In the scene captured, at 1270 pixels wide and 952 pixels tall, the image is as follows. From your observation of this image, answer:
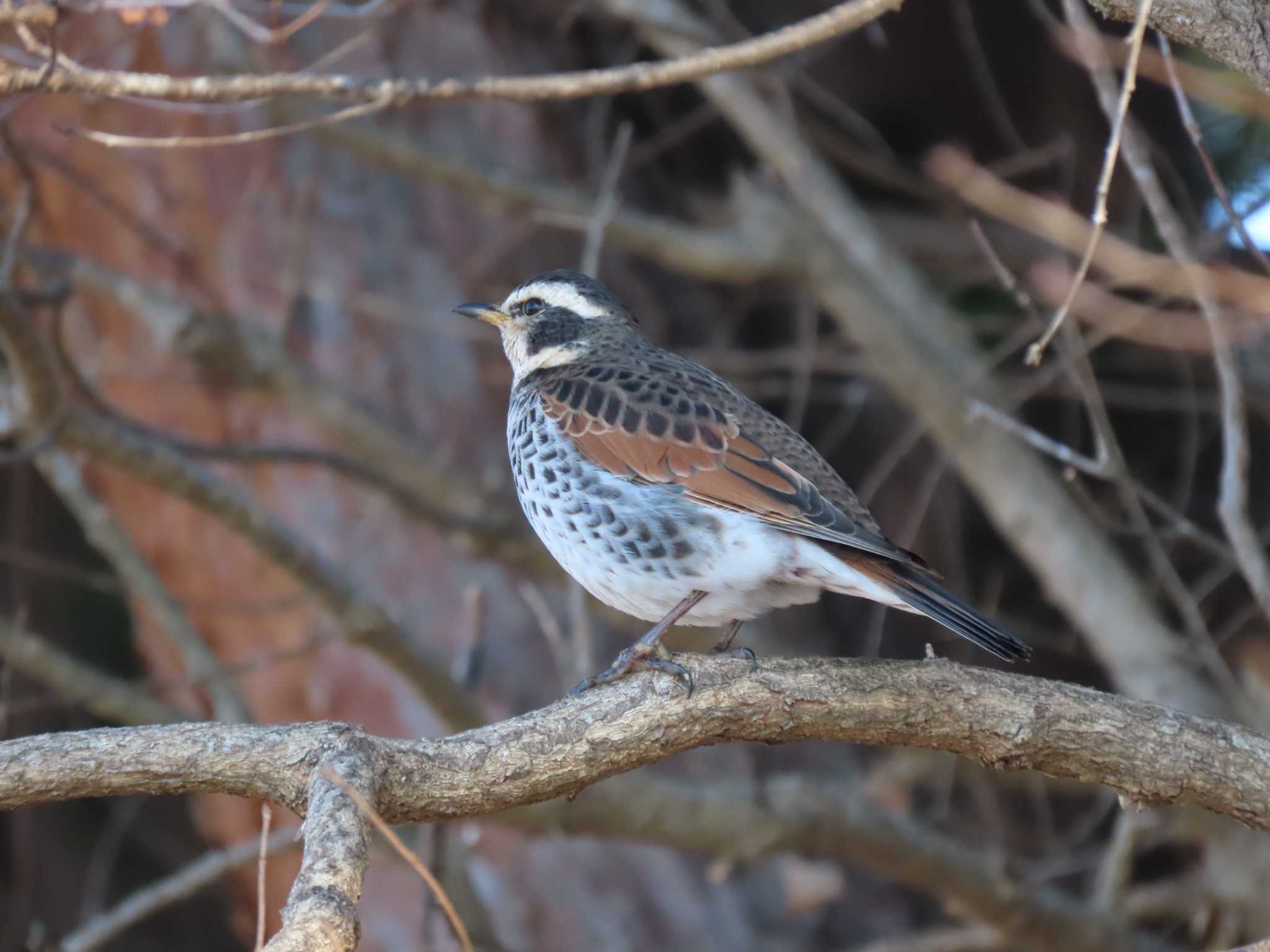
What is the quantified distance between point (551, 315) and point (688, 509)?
4.30 feet

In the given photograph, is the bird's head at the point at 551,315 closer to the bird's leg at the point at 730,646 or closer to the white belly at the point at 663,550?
the white belly at the point at 663,550

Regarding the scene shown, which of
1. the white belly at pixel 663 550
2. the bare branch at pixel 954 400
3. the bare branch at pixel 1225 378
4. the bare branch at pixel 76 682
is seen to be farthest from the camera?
the bare branch at pixel 954 400

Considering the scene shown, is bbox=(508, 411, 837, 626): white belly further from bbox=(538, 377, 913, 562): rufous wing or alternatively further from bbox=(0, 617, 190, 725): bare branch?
bbox=(0, 617, 190, 725): bare branch

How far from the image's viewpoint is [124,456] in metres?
5.07

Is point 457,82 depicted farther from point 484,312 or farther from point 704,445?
point 484,312

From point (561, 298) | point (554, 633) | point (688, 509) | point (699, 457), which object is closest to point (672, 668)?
point (688, 509)

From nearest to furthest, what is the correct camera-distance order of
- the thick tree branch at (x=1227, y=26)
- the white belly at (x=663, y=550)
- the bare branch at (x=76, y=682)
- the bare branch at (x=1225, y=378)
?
the thick tree branch at (x=1227, y=26) < the white belly at (x=663, y=550) < the bare branch at (x=1225, y=378) < the bare branch at (x=76, y=682)

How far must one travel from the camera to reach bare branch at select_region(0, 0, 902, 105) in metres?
3.50

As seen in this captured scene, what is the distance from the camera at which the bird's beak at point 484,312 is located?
5.13 metres

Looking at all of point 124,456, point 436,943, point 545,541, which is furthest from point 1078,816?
point 124,456

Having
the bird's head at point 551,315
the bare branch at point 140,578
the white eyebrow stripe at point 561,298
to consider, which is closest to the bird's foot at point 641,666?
the bird's head at point 551,315

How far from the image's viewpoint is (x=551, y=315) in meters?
5.11

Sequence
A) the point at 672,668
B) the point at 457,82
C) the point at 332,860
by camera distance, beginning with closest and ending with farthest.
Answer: the point at 332,860 → the point at 672,668 → the point at 457,82

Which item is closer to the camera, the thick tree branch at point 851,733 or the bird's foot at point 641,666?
the thick tree branch at point 851,733
